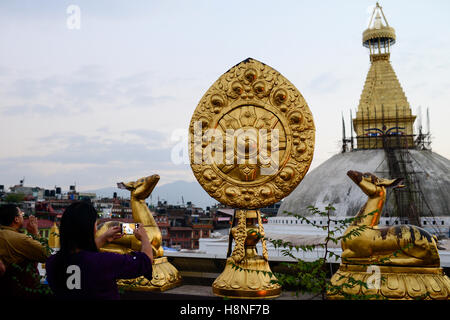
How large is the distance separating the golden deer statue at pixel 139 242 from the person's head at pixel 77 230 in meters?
3.27

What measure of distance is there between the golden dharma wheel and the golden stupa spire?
70.4ft

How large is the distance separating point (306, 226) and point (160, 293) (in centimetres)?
1548

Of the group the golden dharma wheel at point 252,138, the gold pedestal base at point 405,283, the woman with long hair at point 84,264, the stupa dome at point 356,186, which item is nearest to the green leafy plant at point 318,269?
the gold pedestal base at point 405,283

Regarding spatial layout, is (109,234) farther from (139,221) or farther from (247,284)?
(139,221)

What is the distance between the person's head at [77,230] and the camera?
2887mm

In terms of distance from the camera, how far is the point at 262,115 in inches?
242

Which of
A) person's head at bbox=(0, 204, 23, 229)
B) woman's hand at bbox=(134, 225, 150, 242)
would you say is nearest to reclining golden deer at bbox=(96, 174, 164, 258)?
person's head at bbox=(0, 204, 23, 229)

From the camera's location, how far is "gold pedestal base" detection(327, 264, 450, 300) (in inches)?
203

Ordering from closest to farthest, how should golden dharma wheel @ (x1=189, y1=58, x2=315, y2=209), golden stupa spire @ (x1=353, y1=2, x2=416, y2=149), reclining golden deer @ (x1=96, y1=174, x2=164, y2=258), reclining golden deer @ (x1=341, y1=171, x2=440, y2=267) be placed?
reclining golden deer @ (x1=341, y1=171, x2=440, y2=267)
golden dharma wheel @ (x1=189, y1=58, x2=315, y2=209)
reclining golden deer @ (x1=96, y1=174, x2=164, y2=258)
golden stupa spire @ (x1=353, y1=2, x2=416, y2=149)

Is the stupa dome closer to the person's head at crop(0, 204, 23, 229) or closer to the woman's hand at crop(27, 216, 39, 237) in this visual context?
the woman's hand at crop(27, 216, 39, 237)

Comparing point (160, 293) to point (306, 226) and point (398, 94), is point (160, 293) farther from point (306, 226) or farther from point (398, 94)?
point (398, 94)

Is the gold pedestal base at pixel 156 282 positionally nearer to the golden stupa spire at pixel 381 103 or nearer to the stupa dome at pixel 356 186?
the stupa dome at pixel 356 186

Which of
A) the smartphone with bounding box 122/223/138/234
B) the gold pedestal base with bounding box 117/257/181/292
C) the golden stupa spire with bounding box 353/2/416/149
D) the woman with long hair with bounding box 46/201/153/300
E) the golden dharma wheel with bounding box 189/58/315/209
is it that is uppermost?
the golden stupa spire with bounding box 353/2/416/149

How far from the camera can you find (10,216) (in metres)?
4.95
